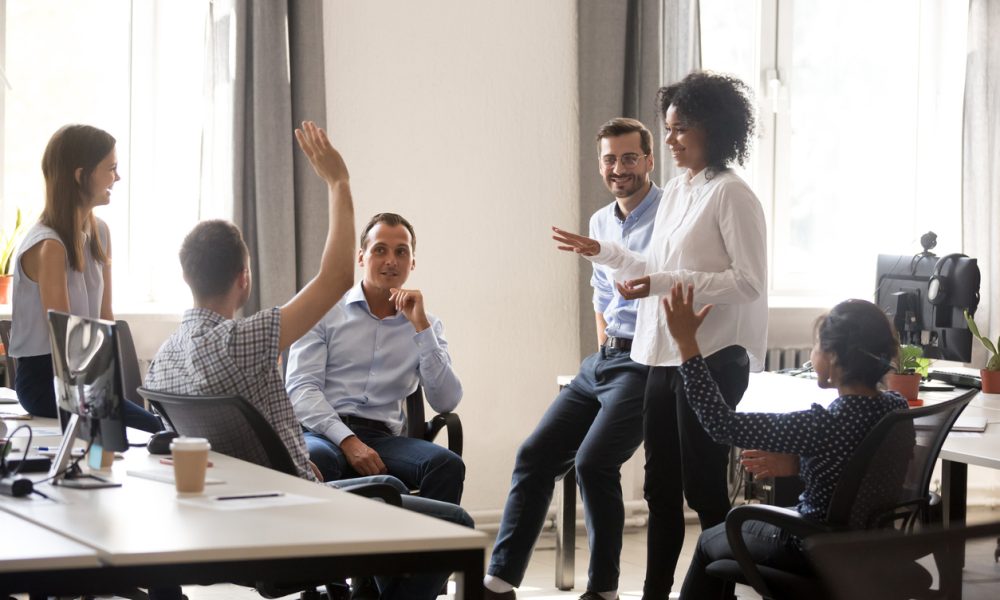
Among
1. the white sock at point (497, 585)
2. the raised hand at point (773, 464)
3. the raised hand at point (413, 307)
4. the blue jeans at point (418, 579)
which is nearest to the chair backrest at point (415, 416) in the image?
the raised hand at point (413, 307)

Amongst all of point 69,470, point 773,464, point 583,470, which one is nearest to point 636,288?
point 773,464

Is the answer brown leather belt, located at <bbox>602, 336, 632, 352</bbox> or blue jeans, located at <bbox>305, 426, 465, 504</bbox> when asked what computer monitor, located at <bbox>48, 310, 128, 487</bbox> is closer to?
blue jeans, located at <bbox>305, 426, 465, 504</bbox>

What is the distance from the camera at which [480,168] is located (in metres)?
4.59

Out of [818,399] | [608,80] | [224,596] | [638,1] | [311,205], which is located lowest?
[224,596]

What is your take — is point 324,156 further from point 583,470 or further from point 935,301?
point 935,301

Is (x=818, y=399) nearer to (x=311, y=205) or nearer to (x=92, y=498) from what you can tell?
(x=311, y=205)

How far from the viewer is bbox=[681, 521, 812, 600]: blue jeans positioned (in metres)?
2.29

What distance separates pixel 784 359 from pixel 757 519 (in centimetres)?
301

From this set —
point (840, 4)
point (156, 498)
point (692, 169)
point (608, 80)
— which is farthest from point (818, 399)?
point (840, 4)

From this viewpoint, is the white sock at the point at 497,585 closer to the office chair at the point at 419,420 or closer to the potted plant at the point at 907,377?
the office chair at the point at 419,420

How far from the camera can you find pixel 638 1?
15.5ft

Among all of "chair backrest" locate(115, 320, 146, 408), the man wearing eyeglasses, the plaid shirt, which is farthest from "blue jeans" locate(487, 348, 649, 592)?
"chair backrest" locate(115, 320, 146, 408)

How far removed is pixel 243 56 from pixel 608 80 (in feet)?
5.00

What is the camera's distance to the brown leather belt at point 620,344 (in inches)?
131
